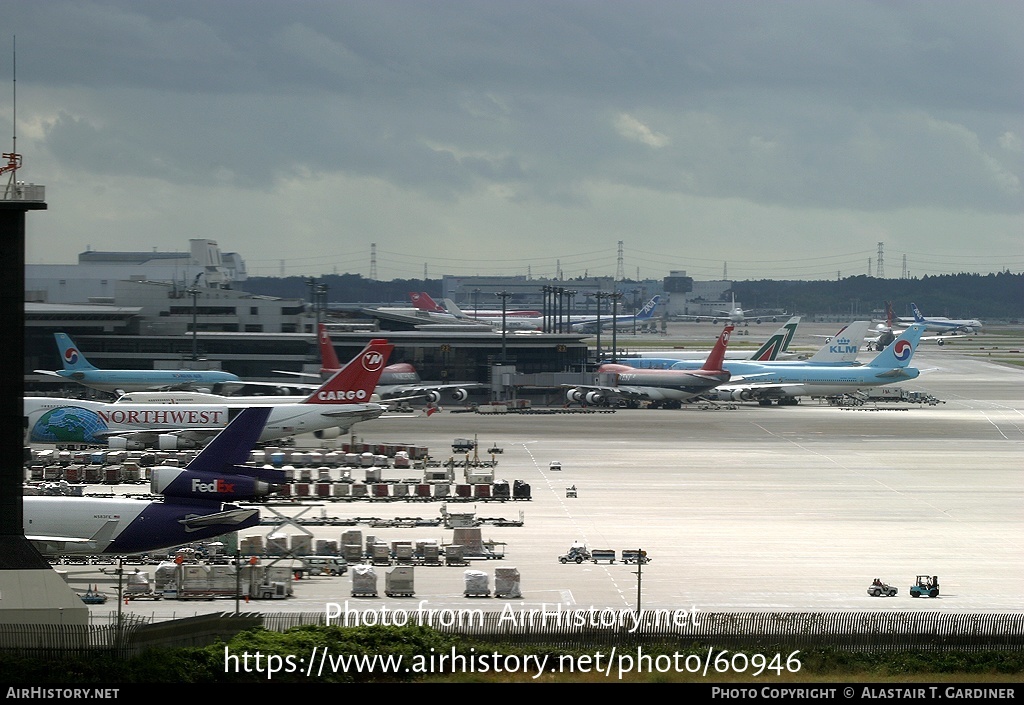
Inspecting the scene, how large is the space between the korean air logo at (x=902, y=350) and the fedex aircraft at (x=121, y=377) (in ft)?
209

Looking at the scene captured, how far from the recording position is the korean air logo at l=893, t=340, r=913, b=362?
116625mm

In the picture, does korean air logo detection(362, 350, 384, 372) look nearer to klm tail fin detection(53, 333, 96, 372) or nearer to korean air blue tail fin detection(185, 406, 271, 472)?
korean air blue tail fin detection(185, 406, 271, 472)

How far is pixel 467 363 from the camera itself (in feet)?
400

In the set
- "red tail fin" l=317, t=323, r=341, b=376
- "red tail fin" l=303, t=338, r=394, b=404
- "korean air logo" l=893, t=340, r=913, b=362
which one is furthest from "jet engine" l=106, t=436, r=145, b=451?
"korean air logo" l=893, t=340, r=913, b=362

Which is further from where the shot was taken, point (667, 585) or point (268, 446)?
point (268, 446)

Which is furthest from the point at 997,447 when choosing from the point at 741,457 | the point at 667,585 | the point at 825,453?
the point at 667,585

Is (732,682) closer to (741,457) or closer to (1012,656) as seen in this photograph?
(1012,656)

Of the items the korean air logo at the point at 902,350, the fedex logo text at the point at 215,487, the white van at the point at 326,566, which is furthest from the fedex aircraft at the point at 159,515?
the korean air logo at the point at 902,350

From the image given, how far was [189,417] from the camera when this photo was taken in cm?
7500

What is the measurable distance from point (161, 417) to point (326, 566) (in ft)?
126

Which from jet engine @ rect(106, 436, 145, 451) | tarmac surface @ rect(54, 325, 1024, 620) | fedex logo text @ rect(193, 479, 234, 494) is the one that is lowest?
tarmac surface @ rect(54, 325, 1024, 620)

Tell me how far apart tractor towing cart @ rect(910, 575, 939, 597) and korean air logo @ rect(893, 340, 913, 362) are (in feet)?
271

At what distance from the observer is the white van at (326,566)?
39.3 m

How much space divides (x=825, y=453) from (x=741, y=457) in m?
6.03
